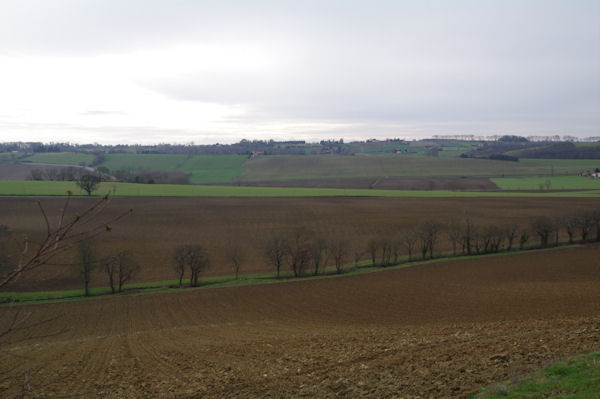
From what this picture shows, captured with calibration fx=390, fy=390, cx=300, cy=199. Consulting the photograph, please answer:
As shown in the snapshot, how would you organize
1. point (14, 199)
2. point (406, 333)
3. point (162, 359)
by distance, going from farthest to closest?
point (14, 199)
point (406, 333)
point (162, 359)

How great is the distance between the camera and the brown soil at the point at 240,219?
42156 millimetres

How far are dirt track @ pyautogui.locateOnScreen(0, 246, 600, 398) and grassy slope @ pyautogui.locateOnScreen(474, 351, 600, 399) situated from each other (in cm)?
66

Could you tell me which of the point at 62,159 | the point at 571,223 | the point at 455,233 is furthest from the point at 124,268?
the point at 62,159

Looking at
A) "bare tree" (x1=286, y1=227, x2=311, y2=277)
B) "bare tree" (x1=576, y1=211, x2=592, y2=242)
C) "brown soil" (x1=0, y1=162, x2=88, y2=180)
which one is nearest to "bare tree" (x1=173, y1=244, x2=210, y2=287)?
"bare tree" (x1=286, y1=227, x2=311, y2=277)

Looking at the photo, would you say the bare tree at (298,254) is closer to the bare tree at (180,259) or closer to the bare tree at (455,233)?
the bare tree at (180,259)

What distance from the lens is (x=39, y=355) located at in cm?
1606

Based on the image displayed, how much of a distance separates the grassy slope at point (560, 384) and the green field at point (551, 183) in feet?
308

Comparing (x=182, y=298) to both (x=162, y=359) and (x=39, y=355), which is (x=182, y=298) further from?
(x=162, y=359)

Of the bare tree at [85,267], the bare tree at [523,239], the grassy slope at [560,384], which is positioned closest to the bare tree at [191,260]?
the bare tree at [85,267]

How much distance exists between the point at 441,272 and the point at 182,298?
22384 mm

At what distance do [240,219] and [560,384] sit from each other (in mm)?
53932

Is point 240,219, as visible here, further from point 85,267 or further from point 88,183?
point 88,183

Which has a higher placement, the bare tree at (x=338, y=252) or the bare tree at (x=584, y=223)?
the bare tree at (x=584, y=223)

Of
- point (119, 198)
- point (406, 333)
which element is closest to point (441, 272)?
point (406, 333)
